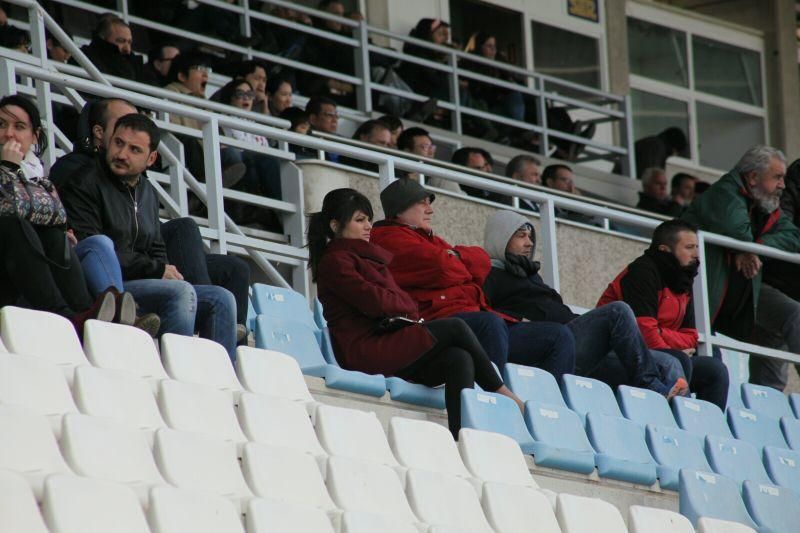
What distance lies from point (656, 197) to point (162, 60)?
4.29 meters

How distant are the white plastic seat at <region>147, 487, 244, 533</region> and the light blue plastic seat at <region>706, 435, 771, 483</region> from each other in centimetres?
334

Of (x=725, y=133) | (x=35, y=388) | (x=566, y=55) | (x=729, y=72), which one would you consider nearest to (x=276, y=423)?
(x=35, y=388)

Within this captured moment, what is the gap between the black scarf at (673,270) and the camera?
7824 mm

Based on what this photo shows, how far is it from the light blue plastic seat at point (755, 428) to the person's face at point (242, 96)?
10.9ft

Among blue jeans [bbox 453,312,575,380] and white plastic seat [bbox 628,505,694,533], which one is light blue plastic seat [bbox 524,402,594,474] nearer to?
blue jeans [bbox 453,312,575,380]

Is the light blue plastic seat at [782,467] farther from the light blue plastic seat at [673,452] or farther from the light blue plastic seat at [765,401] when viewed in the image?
the light blue plastic seat at [765,401]

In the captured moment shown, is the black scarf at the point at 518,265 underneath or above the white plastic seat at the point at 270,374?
above

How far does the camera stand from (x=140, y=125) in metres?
6.05

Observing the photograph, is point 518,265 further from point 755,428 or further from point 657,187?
point 657,187

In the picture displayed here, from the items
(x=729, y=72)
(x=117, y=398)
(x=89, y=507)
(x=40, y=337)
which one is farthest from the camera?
(x=729, y=72)

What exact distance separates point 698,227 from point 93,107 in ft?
12.1

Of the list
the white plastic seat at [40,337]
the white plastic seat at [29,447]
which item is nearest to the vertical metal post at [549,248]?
the white plastic seat at [40,337]

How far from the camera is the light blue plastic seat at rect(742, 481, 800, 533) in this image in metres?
6.51

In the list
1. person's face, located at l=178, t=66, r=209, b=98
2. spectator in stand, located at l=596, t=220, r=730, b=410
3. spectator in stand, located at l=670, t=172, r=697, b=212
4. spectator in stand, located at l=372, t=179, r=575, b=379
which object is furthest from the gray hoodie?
spectator in stand, located at l=670, t=172, r=697, b=212
